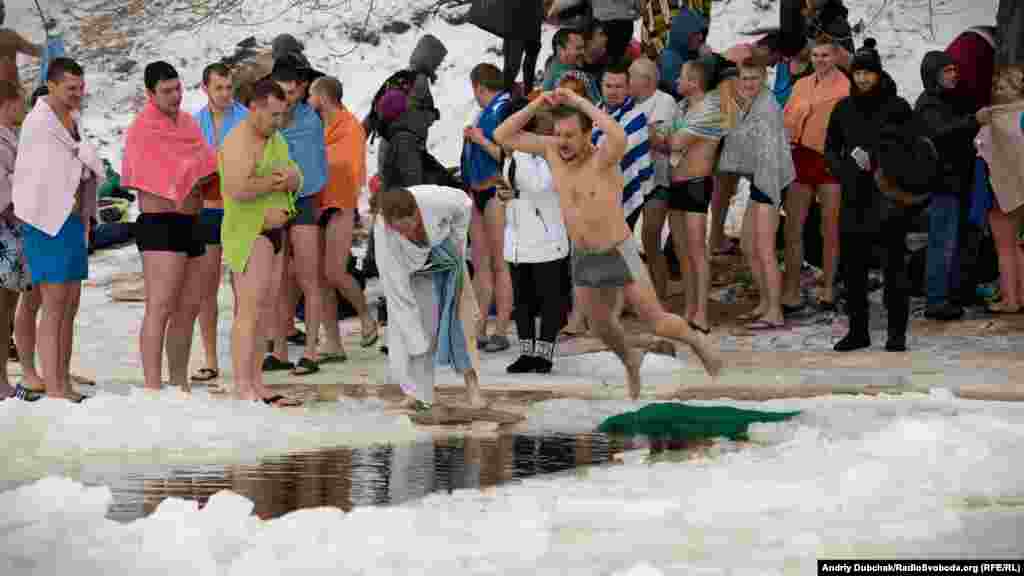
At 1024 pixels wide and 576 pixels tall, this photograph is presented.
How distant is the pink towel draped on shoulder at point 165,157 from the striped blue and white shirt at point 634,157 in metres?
2.93

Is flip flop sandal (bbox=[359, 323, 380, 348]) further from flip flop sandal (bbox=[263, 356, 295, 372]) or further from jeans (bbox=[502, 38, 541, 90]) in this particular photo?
jeans (bbox=[502, 38, 541, 90])

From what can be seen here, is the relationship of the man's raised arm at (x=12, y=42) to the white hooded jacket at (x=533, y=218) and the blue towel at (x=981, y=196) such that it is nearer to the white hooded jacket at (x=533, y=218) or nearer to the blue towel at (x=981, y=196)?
the white hooded jacket at (x=533, y=218)

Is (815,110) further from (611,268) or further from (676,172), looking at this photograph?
(611,268)

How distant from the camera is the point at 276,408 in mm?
9172

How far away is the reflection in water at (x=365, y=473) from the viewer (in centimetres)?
668

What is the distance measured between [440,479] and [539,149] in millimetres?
3199

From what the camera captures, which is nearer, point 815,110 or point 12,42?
point 12,42

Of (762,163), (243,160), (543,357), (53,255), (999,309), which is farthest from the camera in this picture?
(762,163)

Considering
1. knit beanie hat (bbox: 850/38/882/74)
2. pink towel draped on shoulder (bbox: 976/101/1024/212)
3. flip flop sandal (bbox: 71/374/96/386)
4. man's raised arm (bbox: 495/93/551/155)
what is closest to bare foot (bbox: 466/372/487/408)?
man's raised arm (bbox: 495/93/551/155)

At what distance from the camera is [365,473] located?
7.32 meters

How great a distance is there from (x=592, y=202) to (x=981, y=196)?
3.48 m

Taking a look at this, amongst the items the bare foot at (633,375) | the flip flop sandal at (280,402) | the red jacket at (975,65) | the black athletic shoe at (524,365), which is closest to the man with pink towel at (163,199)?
the flip flop sandal at (280,402)

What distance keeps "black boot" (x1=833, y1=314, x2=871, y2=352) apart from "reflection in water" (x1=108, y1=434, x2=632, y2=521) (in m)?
3.49

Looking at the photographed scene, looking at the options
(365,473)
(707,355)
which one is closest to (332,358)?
(707,355)
